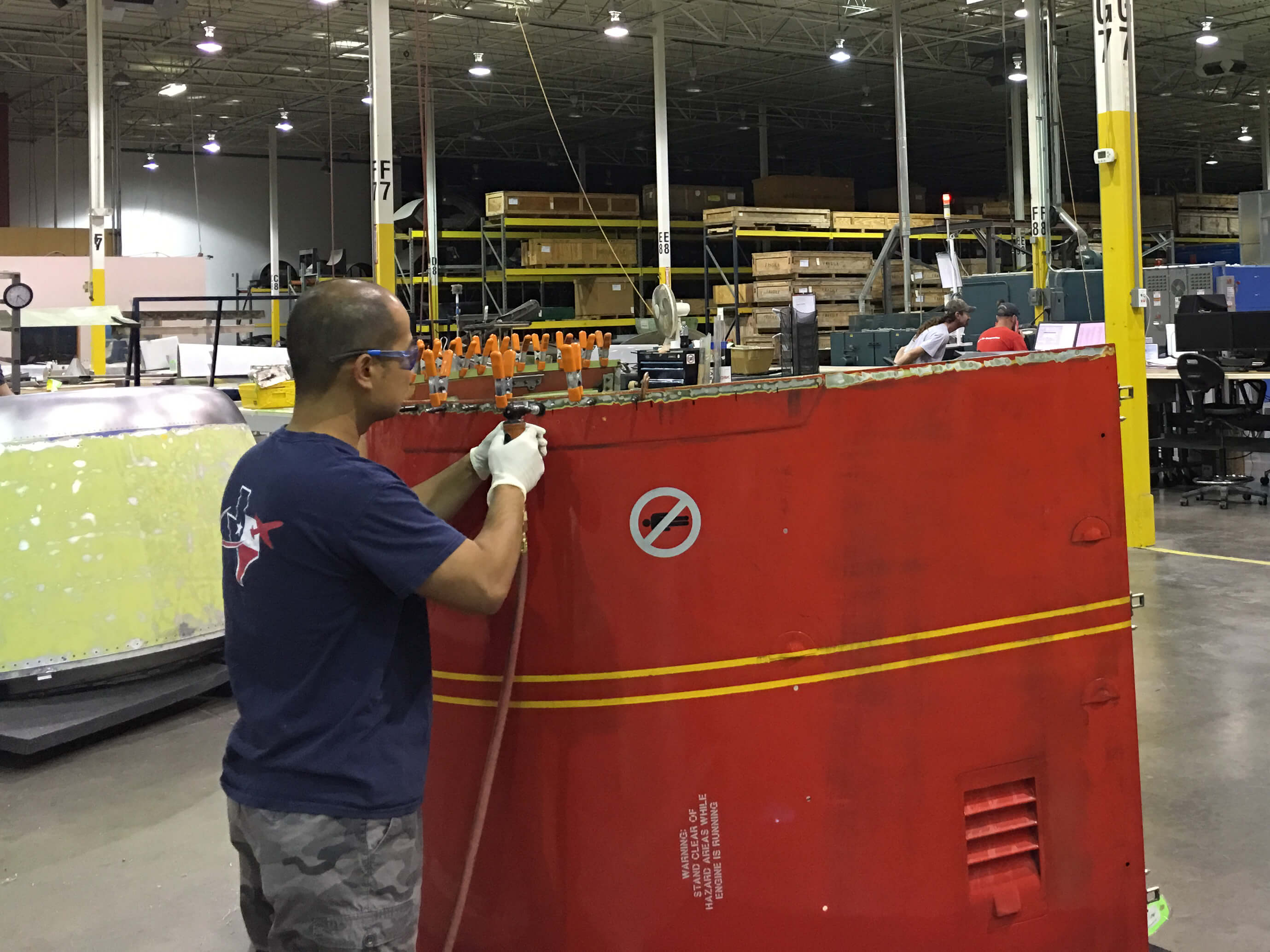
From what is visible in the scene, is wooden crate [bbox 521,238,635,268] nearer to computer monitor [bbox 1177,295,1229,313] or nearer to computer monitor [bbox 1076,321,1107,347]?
computer monitor [bbox 1076,321,1107,347]

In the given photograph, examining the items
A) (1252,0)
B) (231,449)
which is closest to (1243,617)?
(231,449)

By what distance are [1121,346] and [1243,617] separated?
2522 millimetres

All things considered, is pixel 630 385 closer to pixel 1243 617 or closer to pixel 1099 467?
pixel 1099 467

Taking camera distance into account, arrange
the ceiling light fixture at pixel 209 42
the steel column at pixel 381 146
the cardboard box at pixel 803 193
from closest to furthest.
Result: the steel column at pixel 381 146 → the ceiling light fixture at pixel 209 42 → the cardboard box at pixel 803 193

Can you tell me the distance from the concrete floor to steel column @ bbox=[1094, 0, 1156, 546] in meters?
2.54

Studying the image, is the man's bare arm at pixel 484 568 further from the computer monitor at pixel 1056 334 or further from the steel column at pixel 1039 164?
the steel column at pixel 1039 164

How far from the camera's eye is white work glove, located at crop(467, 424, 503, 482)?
2508 millimetres

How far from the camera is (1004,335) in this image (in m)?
11.7

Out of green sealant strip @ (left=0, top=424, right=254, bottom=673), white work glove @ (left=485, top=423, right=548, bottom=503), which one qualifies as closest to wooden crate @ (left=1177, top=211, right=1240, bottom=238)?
green sealant strip @ (left=0, top=424, right=254, bottom=673)

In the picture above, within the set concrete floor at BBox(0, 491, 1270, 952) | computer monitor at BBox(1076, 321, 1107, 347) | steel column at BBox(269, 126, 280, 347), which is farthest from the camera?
steel column at BBox(269, 126, 280, 347)

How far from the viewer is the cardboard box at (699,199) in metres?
21.8

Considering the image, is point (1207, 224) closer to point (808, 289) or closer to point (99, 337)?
point (808, 289)

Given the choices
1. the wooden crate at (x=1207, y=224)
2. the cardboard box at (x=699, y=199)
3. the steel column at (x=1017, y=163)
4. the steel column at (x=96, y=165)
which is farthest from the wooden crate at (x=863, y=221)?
the steel column at (x=96, y=165)

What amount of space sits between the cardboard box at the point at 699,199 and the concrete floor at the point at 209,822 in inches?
641
